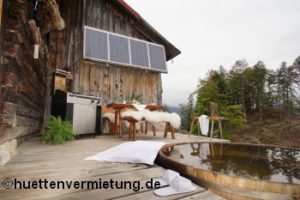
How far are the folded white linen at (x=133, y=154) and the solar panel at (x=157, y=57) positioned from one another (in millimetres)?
5004

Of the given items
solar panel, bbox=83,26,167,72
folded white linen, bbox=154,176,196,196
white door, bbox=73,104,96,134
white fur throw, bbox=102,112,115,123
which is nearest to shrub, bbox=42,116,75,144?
white door, bbox=73,104,96,134

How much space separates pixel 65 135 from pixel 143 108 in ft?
7.25

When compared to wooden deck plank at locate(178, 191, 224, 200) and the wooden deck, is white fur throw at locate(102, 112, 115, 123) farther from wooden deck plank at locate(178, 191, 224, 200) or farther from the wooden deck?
wooden deck plank at locate(178, 191, 224, 200)

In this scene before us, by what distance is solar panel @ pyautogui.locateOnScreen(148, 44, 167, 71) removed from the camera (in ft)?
26.6

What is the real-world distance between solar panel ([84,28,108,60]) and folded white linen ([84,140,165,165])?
414cm

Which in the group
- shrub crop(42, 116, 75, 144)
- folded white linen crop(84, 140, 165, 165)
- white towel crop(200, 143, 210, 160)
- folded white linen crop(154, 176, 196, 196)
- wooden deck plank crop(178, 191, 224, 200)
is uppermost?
shrub crop(42, 116, 75, 144)

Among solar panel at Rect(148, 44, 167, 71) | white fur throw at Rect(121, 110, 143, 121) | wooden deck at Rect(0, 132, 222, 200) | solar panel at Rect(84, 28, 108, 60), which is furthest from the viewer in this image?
solar panel at Rect(148, 44, 167, 71)

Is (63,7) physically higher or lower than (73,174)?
higher

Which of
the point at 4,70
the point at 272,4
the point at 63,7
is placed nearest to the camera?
the point at 4,70

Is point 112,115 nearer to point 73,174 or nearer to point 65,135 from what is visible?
point 65,135

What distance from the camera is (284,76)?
4719 centimetres

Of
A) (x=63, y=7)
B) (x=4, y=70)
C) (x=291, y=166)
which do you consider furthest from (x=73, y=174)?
(x=63, y=7)

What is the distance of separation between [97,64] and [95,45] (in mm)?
549

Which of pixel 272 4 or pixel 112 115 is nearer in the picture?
pixel 112 115
